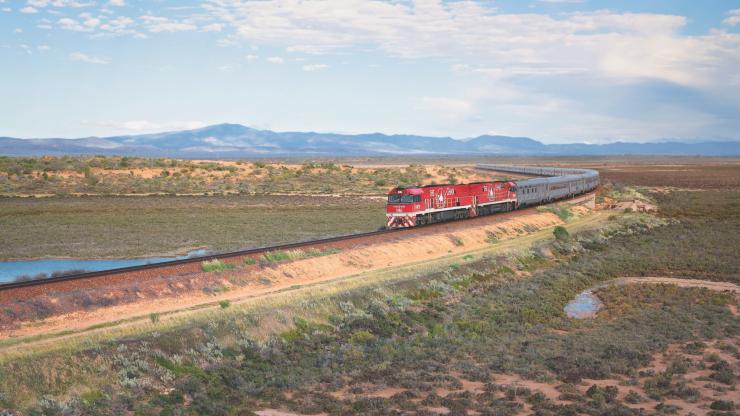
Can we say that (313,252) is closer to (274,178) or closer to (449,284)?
(449,284)

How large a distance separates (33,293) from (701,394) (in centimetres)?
2192

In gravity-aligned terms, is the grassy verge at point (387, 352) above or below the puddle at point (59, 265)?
above

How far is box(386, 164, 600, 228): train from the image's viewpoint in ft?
157

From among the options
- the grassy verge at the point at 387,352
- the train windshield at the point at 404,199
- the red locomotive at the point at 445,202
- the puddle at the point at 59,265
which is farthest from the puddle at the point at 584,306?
the puddle at the point at 59,265

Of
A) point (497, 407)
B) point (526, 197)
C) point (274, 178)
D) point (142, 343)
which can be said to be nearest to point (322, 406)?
point (497, 407)

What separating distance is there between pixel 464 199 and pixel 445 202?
135 inches

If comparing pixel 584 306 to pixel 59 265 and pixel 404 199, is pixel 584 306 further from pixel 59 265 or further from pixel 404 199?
pixel 59 265

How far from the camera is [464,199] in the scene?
55.3m

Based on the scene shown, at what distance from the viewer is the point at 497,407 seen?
17.3 m

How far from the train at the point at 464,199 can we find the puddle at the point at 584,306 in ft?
54.2

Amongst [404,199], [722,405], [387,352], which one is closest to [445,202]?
[404,199]

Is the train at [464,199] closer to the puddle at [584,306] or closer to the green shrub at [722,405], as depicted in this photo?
the puddle at [584,306]

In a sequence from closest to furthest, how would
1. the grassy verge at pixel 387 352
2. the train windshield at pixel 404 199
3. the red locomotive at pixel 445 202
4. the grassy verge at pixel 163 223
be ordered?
the grassy verge at pixel 387 352
the grassy verge at pixel 163 223
the train windshield at pixel 404 199
the red locomotive at pixel 445 202

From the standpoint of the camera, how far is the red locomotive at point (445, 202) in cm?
4778
